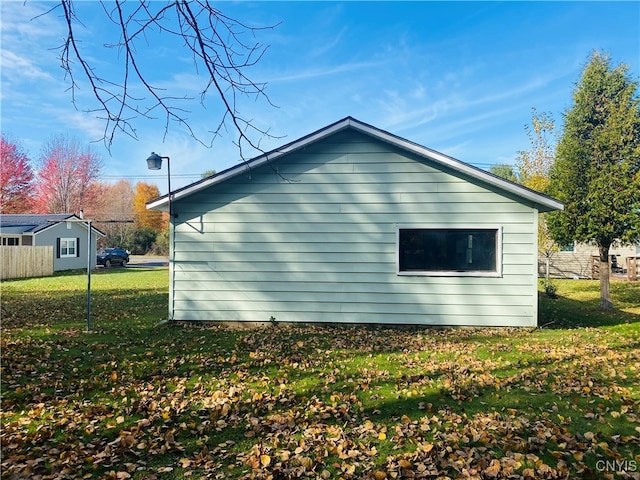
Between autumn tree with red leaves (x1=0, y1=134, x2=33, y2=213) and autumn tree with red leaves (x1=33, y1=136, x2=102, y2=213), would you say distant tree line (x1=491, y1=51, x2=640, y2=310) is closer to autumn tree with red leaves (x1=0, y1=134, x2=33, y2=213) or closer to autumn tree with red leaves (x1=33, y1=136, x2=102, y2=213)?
autumn tree with red leaves (x1=33, y1=136, x2=102, y2=213)

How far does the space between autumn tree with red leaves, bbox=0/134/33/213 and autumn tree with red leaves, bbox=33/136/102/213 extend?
145 centimetres

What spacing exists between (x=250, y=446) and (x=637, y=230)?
12137 millimetres

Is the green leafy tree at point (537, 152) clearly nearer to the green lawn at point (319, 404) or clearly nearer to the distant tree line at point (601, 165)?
the distant tree line at point (601, 165)

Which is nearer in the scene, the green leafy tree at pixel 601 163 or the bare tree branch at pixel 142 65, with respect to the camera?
the bare tree branch at pixel 142 65

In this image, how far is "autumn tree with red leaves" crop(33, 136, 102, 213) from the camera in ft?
122

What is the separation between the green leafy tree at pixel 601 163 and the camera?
1078 centimetres

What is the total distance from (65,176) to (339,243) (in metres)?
39.8

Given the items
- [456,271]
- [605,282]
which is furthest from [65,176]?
[605,282]

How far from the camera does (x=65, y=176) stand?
3791 cm

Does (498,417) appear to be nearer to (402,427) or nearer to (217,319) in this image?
(402,427)

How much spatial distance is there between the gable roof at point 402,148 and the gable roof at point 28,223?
65.2 feet

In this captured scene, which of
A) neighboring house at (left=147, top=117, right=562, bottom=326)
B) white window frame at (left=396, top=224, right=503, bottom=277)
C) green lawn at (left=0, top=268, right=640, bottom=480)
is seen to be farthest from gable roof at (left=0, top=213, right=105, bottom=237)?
white window frame at (left=396, top=224, right=503, bottom=277)

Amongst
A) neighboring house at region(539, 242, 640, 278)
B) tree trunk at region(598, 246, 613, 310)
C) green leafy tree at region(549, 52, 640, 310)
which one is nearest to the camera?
green leafy tree at region(549, 52, 640, 310)

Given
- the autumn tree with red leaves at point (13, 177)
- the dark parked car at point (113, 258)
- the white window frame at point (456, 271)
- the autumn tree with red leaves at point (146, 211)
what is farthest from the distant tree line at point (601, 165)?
the autumn tree with red leaves at point (146, 211)
